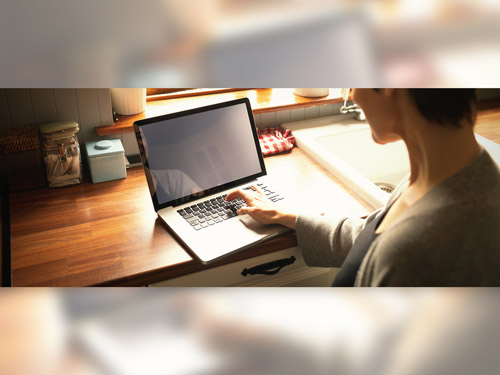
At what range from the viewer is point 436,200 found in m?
0.36

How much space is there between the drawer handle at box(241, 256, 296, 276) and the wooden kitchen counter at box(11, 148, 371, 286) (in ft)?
0.07

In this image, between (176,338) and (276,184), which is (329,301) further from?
(276,184)

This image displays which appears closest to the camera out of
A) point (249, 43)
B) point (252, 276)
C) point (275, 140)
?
point (249, 43)

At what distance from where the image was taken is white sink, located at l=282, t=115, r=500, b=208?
44 cm

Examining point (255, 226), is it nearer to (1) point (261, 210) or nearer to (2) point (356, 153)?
(1) point (261, 210)

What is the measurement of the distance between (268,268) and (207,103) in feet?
1.02

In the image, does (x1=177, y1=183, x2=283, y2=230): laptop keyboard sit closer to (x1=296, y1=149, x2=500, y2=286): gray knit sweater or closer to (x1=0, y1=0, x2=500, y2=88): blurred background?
(x1=296, y1=149, x2=500, y2=286): gray knit sweater

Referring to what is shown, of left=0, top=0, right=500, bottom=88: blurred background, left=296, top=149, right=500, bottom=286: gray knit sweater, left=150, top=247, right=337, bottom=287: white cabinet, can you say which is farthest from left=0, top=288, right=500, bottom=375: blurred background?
left=150, top=247, right=337, bottom=287: white cabinet

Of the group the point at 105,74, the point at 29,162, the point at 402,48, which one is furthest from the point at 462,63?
the point at 29,162

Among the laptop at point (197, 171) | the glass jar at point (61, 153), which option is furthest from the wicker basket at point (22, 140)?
the laptop at point (197, 171)

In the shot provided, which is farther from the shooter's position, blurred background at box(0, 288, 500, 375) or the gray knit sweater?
the gray knit sweater

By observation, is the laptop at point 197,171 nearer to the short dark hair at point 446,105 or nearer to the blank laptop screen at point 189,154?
the blank laptop screen at point 189,154

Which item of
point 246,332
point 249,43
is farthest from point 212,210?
point 249,43

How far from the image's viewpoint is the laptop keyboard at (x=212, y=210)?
668 millimetres
